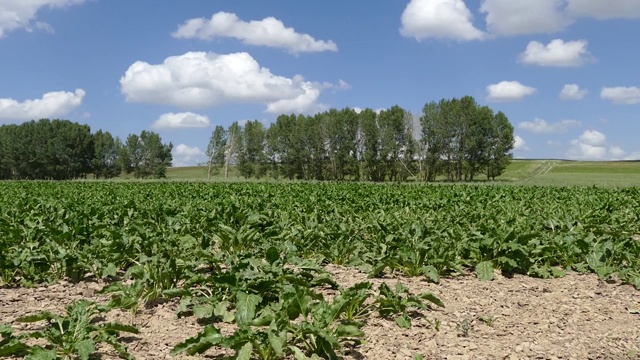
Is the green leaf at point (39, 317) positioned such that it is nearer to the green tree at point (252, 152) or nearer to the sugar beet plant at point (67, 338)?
the sugar beet plant at point (67, 338)

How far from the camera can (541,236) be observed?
9.09 metres

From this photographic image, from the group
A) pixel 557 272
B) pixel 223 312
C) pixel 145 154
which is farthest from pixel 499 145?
pixel 223 312

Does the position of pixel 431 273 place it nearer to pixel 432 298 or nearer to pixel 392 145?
pixel 432 298

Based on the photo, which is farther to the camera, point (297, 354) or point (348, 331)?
point (348, 331)

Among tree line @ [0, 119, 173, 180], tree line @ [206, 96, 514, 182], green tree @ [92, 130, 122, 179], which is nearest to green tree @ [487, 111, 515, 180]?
tree line @ [206, 96, 514, 182]

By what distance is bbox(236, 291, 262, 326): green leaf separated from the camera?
5105mm

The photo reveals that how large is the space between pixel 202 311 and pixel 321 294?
1280mm

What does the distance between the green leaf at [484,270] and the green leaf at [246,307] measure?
3539mm

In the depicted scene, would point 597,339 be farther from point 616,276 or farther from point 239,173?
point 239,173

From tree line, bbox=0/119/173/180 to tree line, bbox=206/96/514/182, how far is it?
24137 millimetres

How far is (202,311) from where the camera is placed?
5.52 metres

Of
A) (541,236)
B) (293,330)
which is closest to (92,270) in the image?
(293,330)

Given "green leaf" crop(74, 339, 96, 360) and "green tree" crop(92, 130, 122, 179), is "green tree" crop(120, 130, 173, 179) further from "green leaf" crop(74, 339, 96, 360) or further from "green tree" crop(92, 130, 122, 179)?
"green leaf" crop(74, 339, 96, 360)

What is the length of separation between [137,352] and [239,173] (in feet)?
296
